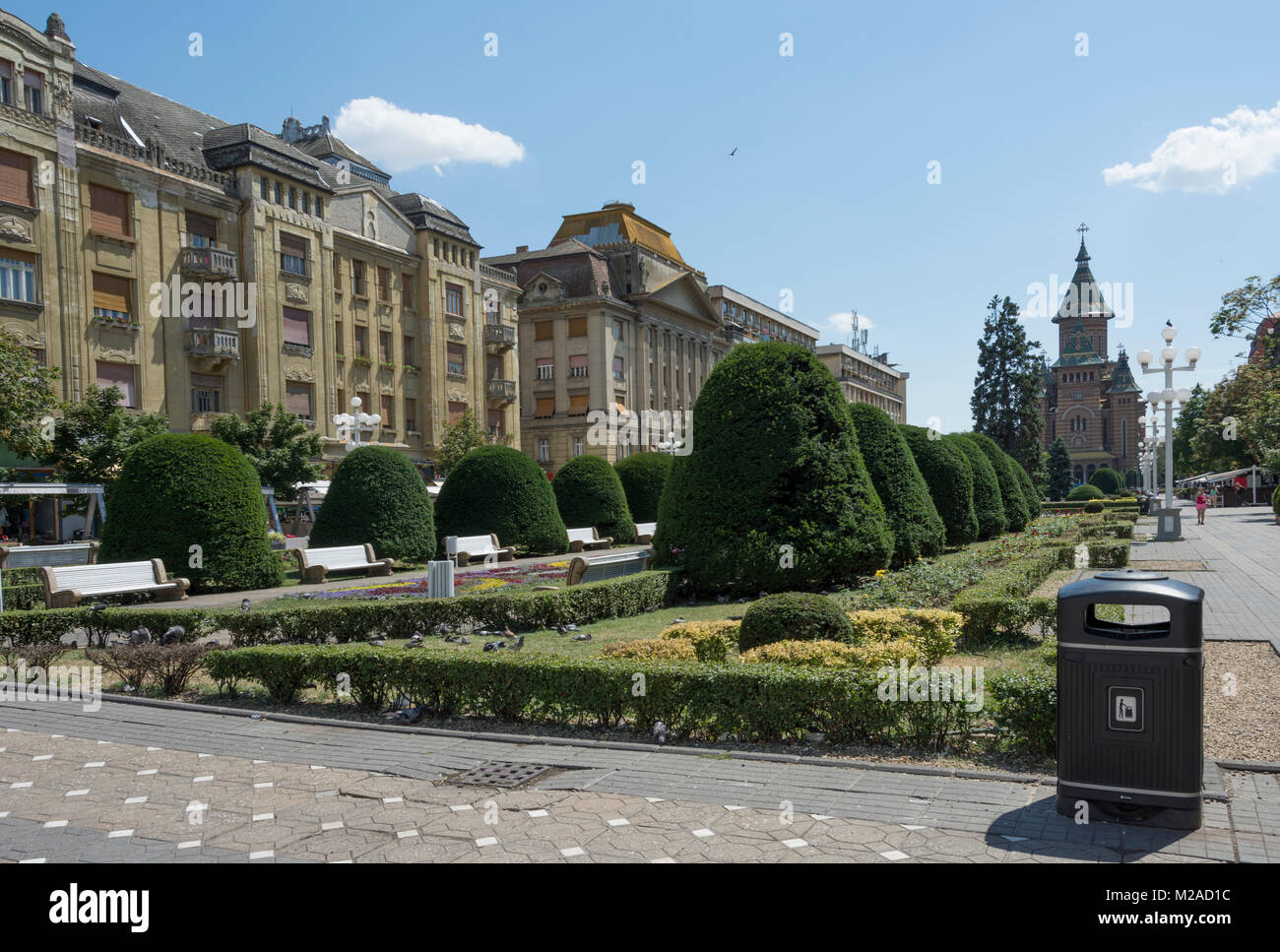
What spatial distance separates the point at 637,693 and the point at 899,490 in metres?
12.5

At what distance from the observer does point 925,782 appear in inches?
214

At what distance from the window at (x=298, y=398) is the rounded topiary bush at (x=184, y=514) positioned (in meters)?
20.4

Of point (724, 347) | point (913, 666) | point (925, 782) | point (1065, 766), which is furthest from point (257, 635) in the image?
point (724, 347)

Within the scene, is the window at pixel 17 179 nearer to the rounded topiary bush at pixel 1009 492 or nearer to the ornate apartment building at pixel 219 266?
the ornate apartment building at pixel 219 266

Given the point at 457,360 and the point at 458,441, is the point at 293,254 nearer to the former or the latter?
the point at 458,441

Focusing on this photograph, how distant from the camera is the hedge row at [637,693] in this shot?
20.4 feet

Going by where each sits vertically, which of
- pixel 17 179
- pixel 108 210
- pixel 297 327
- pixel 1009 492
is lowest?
pixel 1009 492

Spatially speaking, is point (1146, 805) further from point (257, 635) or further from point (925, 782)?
point (257, 635)

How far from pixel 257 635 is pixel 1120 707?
8.97 metres

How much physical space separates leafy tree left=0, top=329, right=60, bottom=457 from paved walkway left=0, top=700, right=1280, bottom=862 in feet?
62.3

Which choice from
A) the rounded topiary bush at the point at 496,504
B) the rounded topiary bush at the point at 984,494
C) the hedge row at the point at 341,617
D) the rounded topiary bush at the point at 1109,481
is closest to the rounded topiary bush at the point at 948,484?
the rounded topiary bush at the point at 984,494

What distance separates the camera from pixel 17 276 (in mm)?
27453

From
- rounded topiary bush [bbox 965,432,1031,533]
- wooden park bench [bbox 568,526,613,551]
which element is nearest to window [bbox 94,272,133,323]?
wooden park bench [bbox 568,526,613,551]

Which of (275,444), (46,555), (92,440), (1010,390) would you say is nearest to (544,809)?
(46,555)
